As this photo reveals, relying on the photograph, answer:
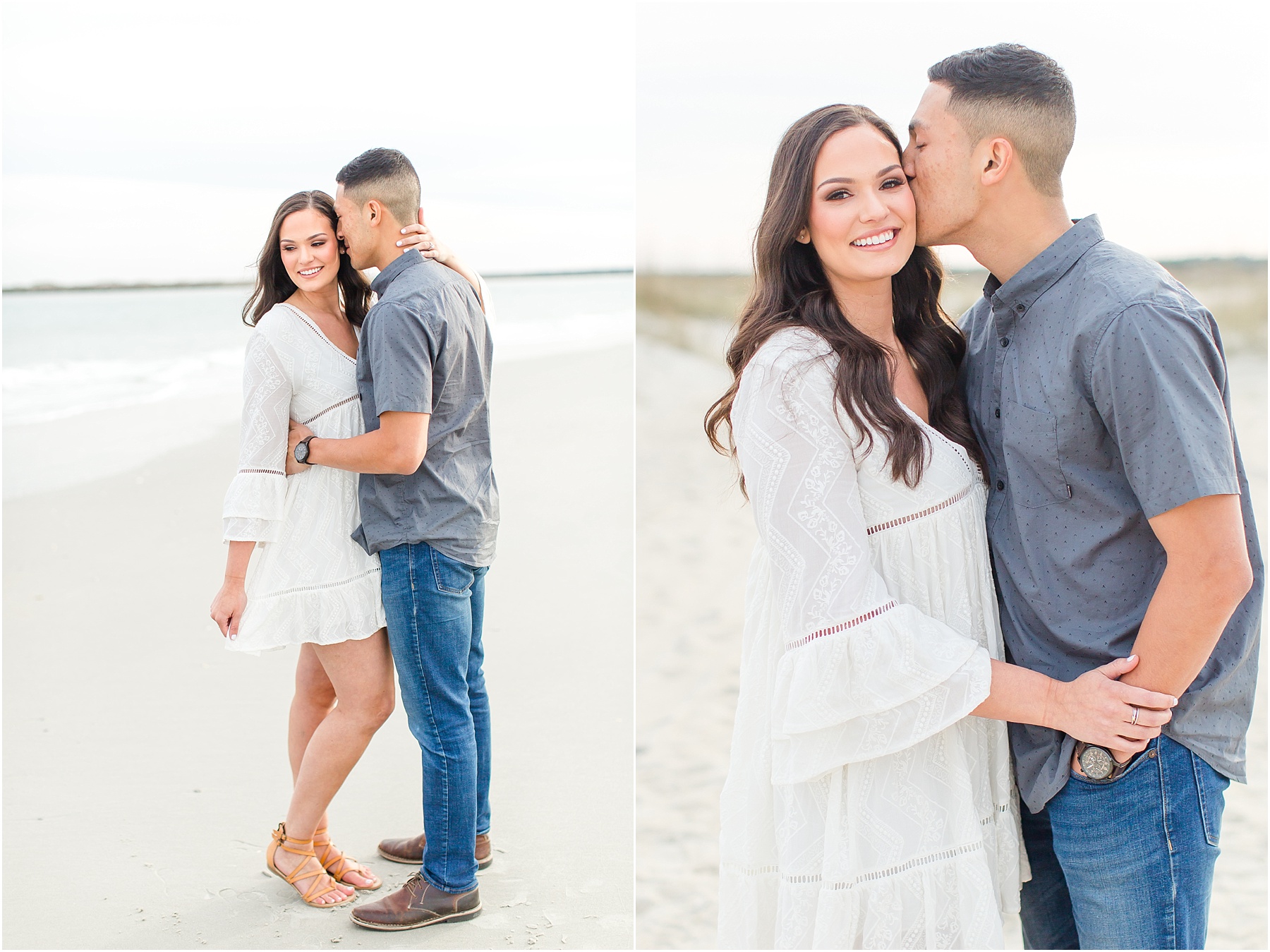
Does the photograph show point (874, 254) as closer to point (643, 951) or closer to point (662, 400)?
point (643, 951)

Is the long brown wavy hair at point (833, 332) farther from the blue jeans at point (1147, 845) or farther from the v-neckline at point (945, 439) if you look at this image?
the blue jeans at point (1147, 845)

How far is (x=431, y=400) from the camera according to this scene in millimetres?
2758

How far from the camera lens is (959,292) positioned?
16.0 meters

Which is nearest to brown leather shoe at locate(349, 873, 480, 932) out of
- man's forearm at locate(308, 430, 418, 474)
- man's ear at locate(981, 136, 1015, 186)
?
man's forearm at locate(308, 430, 418, 474)

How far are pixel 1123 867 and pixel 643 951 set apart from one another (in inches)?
84.0

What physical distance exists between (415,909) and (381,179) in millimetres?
2063

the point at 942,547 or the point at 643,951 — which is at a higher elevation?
the point at 942,547

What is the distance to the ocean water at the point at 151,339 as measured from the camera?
13.0 metres

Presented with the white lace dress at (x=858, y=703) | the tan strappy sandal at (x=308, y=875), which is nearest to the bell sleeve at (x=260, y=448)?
the tan strappy sandal at (x=308, y=875)

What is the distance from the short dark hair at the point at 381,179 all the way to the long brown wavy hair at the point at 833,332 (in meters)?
1.25

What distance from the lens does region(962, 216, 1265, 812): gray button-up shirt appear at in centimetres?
170

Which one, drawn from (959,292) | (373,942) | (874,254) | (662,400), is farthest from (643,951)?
(959,292)

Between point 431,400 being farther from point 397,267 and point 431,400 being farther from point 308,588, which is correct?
point 308,588

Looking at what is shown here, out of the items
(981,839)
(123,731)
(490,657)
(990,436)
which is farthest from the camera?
A: (490,657)
